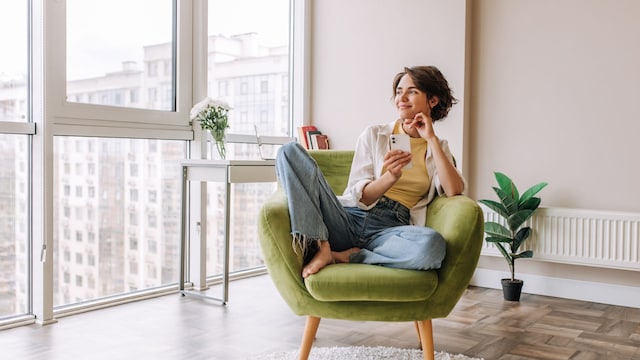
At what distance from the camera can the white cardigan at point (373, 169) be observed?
2.39 meters

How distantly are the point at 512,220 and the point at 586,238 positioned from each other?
0.41 metres

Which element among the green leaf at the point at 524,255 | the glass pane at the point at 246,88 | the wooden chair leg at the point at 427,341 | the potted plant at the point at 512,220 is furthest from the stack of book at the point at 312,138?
the wooden chair leg at the point at 427,341

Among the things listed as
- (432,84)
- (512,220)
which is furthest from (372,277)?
(512,220)

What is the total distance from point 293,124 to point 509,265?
69.8 inches

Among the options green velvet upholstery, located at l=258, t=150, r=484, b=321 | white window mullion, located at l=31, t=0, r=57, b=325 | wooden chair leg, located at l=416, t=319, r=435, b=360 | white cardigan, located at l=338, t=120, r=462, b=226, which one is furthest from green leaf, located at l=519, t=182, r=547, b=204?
white window mullion, located at l=31, t=0, r=57, b=325

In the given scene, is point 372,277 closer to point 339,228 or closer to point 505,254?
point 339,228

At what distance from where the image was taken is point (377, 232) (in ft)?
7.59

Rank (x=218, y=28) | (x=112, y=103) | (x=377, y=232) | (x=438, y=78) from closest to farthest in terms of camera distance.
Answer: (x=377, y=232), (x=438, y=78), (x=112, y=103), (x=218, y=28)

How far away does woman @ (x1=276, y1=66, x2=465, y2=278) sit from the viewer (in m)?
2.06

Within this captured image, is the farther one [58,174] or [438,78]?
[58,174]

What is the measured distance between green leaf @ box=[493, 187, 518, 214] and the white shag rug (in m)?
1.28

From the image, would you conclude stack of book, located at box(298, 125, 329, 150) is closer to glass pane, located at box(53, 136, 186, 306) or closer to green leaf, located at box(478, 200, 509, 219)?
glass pane, located at box(53, 136, 186, 306)

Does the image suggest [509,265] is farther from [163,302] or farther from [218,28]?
[218,28]

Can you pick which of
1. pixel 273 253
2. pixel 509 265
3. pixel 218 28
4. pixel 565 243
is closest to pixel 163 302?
pixel 273 253
